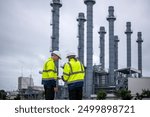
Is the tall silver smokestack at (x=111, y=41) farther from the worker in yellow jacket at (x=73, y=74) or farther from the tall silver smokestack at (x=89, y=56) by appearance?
the worker in yellow jacket at (x=73, y=74)

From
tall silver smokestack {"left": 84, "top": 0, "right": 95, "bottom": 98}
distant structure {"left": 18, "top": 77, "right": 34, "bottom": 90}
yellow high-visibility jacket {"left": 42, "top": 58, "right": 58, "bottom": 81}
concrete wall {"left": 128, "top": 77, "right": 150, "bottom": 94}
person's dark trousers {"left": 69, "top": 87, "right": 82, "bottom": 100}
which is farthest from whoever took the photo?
distant structure {"left": 18, "top": 77, "right": 34, "bottom": 90}

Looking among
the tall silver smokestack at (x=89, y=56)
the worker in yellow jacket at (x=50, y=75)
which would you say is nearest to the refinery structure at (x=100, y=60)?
the tall silver smokestack at (x=89, y=56)

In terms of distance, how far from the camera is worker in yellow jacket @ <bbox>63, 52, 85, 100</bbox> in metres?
8.45

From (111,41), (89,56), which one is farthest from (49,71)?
(111,41)

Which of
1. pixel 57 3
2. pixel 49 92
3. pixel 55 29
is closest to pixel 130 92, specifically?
→ pixel 55 29

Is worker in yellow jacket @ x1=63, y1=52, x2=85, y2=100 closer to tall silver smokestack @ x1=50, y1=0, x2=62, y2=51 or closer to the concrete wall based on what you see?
the concrete wall

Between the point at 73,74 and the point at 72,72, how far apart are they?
0.07 m

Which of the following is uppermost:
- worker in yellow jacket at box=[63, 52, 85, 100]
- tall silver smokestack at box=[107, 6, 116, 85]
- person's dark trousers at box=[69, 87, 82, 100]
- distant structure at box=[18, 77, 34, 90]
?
tall silver smokestack at box=[107, 6, 116, 85]

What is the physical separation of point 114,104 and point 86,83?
41.3 metres

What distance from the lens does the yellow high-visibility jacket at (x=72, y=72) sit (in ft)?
27.7

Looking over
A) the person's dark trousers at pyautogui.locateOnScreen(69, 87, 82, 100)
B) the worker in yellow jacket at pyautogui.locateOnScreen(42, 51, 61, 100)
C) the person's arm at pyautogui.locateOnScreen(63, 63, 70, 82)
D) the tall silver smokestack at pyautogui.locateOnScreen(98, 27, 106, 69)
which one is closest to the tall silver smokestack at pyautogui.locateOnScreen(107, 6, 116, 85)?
the tall silver smokestack at pyautogui.locateOnScreen(98, 27, 106, 69)

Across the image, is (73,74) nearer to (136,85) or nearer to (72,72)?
(72,72)

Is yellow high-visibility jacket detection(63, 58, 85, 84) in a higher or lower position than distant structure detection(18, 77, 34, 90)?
lower

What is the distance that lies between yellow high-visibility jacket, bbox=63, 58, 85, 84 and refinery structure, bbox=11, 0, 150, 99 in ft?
122
